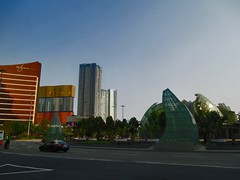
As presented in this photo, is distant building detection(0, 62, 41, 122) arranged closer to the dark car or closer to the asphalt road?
the dark car

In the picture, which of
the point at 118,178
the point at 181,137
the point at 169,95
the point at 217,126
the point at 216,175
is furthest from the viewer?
the point at 217,126

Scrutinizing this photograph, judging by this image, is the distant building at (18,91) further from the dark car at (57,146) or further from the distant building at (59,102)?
the dark car at (57,146)

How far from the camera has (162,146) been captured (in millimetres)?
29562

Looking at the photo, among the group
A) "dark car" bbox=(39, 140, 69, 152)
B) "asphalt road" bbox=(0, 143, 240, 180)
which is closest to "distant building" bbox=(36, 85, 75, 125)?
"dark car" bbox=(39, 140, 69, 152)

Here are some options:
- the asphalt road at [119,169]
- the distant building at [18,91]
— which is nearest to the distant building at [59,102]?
the distant building at [18,91]

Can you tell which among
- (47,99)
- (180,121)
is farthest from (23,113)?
(180,121)

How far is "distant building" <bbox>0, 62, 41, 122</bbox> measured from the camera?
135750 millimetres

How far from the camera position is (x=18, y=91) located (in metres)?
141

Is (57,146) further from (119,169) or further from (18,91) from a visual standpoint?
(18,91)

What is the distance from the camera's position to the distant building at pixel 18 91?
445 ft

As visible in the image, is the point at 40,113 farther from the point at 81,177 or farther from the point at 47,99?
the point at 81,177

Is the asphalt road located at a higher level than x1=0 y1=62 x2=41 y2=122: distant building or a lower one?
lower

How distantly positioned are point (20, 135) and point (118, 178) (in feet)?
323

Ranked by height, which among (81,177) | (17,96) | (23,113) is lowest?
(81,177)
